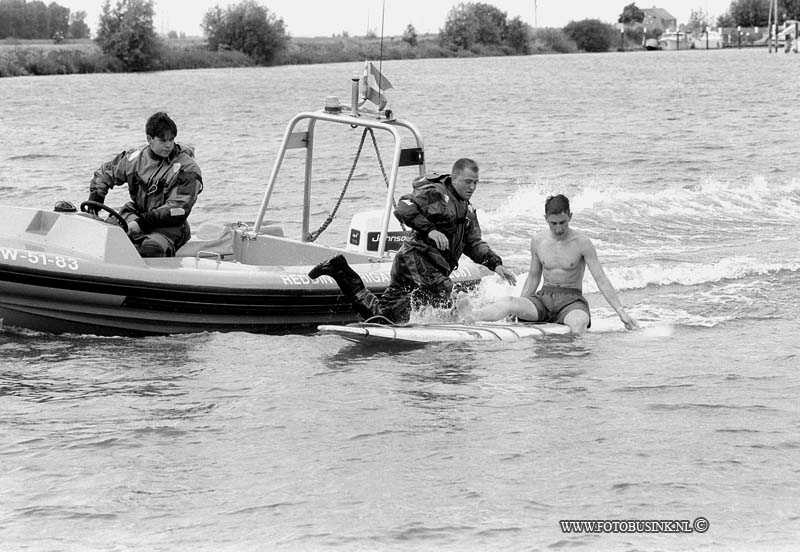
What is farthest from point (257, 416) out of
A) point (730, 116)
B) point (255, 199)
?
point (730, 116)

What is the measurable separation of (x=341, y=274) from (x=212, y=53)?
65.8 meters

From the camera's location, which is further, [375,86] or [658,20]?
[658,20]

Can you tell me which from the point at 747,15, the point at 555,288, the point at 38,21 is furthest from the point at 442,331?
the point at 747,15

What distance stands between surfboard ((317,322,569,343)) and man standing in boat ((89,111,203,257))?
4.86 ft

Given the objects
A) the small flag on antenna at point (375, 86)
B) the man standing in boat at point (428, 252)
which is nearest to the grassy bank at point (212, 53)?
the small flag on antenna at point (375, 86)

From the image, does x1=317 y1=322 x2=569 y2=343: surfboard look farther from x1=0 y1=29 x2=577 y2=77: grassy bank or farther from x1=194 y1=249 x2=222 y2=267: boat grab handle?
x1=0 y1=29 x2=577 y2=77: grassy bank

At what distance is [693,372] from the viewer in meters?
7.33

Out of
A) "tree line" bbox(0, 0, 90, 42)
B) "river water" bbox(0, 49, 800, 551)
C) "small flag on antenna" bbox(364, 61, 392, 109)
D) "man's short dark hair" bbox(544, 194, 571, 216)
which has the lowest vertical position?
"river water" bbox(0, 49, 800, 551)

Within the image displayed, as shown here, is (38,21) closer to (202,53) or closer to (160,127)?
(202,53)

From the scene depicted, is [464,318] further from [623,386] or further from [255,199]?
[255,199]

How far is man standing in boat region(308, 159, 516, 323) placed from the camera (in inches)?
311

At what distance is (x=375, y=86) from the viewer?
369 inches

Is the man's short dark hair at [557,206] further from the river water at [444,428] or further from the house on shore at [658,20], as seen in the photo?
the house on shore at [658,20]

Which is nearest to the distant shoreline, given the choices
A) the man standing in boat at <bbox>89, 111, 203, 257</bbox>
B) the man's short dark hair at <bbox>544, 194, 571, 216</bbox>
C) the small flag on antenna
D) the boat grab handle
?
the small flag on antenna
